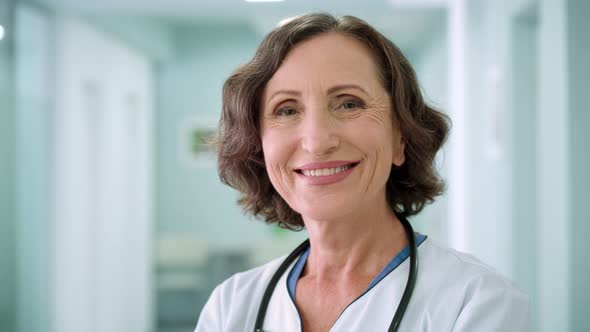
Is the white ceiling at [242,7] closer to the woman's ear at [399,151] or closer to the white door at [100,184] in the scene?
the white door at [100,184]

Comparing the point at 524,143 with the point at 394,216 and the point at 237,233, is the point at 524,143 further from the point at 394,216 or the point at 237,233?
the point at 237,233

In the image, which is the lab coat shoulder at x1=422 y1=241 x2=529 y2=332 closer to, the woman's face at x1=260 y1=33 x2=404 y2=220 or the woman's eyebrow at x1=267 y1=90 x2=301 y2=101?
the woman's face at x1=260 y1=33 x2=404 y2=220

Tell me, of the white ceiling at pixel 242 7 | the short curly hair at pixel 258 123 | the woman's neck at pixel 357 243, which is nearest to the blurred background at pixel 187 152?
the white ceiling at pixel 242 7

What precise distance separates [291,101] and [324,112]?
0.27ft

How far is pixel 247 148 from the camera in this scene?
1264 mm

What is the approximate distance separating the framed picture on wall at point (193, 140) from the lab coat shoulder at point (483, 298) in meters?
5.30

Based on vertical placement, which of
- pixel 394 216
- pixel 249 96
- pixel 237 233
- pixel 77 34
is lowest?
pixel 237 233

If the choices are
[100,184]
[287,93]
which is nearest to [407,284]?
[287,93]

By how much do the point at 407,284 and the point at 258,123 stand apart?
47cm

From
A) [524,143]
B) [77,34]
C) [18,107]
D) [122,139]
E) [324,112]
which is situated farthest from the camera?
[122,139]

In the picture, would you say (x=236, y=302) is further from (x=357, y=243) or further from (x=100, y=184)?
(x=100, y=184)

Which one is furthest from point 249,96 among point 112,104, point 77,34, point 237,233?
point 237,233

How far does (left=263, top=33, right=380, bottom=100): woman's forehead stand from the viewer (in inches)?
41.6

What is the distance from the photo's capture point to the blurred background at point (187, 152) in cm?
203
